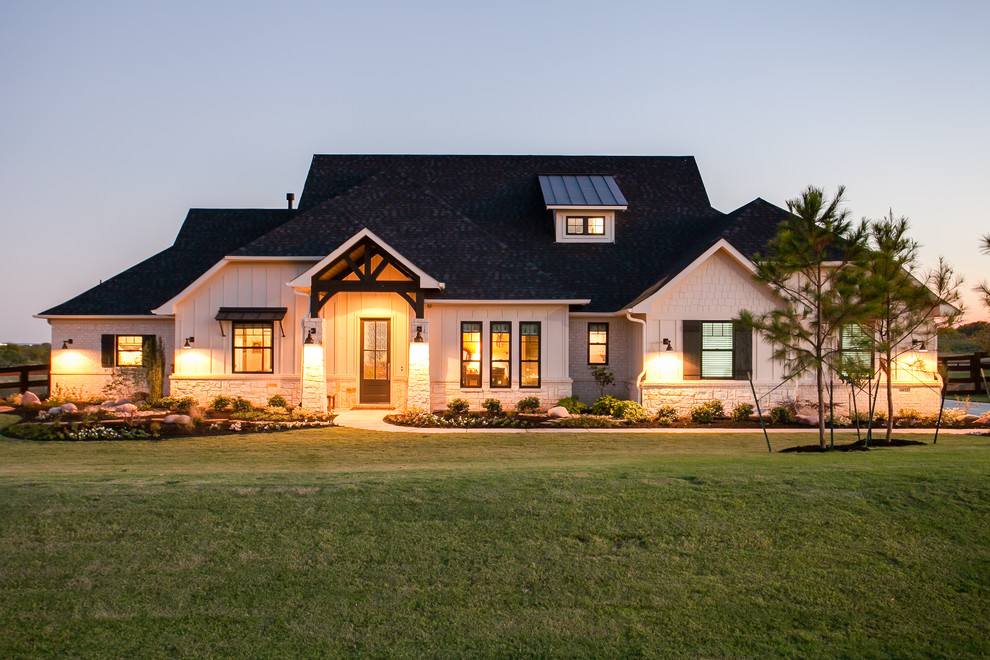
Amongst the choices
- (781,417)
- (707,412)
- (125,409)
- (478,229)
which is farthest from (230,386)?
(781,417)

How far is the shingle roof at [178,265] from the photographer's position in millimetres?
22516

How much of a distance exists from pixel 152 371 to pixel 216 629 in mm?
18034

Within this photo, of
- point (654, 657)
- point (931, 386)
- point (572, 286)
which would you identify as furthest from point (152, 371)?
point (931, 386)

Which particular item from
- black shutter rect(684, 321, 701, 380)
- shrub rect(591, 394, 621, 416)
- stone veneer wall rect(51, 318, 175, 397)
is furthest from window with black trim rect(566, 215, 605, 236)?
stone veneer wall rect(51, 318, 175, 397)

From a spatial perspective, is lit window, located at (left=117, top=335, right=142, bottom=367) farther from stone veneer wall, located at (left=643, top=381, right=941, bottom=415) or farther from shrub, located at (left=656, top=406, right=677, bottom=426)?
shrub, located at (left=656, top=406, right=677, bottom=426)

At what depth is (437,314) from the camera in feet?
66.9

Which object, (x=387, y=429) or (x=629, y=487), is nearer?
(x=629, y=487)

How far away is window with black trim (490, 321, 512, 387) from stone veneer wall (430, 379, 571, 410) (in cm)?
30

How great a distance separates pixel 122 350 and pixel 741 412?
18.4 m

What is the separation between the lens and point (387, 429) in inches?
668

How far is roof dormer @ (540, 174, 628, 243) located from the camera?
951 inches

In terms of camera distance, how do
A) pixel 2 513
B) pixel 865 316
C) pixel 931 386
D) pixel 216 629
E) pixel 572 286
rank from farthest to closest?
1. pixel 572 286
2. pixel 931 386
3. pixel 865 316
4. pixel 2 513
5. pixel 216 629

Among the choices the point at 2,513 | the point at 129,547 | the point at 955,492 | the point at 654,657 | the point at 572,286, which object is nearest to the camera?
the point at 654,657

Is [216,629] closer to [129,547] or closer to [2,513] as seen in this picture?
[129,547]
